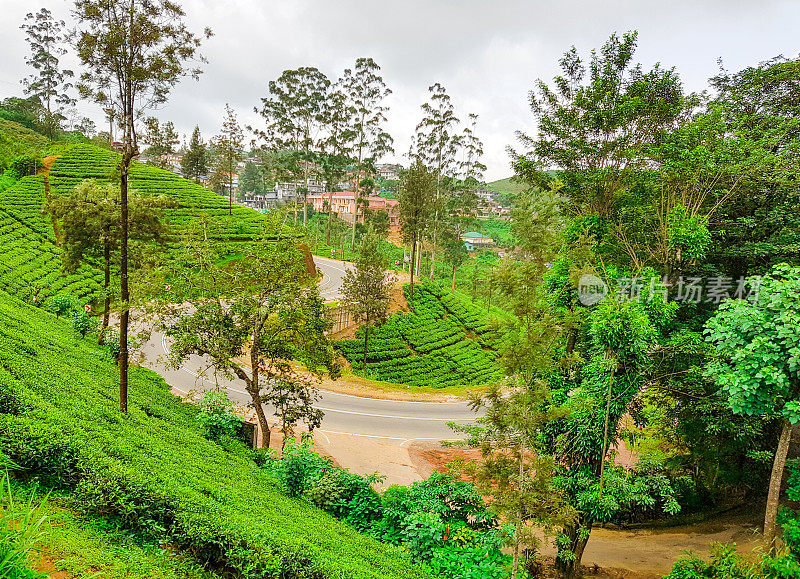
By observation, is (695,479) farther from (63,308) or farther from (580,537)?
(63,308)

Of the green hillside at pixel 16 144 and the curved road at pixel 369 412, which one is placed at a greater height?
the green hillside at pixel 16 144

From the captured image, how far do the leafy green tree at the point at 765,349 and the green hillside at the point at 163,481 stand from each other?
6.43 meters

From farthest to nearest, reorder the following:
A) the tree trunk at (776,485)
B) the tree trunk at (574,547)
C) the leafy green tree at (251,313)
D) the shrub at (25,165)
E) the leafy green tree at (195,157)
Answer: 1. the leafy green tree at (195,157)
2. the shrub at (25,165)
3. the leafy green tree at (251,313)
4. the tree trunk at (574,547)
5. the tree trunk at (776,485)

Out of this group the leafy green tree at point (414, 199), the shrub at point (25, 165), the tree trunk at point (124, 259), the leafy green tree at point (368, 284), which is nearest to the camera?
the tree trunk at point (124, 259)

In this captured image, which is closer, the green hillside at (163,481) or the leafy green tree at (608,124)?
the green hillside at (163,481)

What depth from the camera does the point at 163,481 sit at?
562cm

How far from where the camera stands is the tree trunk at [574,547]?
959 centimetres

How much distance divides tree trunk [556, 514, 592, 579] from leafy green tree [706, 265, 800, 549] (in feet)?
14.1

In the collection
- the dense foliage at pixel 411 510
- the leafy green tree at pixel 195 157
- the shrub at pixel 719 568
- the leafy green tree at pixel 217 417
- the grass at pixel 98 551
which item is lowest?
the shrub at pixel 719 568

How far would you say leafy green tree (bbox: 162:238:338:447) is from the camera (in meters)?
10.4

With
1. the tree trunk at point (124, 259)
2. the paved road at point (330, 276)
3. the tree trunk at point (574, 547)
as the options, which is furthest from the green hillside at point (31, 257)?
the tree trunk at point (574, 547)

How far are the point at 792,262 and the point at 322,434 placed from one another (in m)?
14.6

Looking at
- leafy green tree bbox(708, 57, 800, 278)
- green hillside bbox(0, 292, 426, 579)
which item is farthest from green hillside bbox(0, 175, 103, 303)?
leafy green tree bbox(708, 57, 800, 278)

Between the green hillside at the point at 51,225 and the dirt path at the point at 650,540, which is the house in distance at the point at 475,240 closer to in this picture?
the green hillside at the point at 51,225
